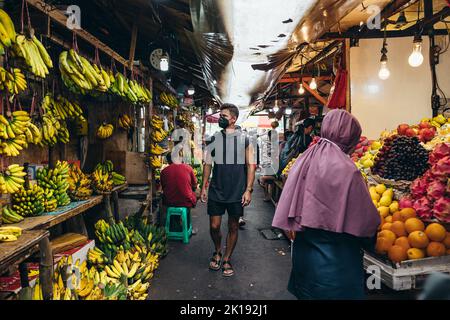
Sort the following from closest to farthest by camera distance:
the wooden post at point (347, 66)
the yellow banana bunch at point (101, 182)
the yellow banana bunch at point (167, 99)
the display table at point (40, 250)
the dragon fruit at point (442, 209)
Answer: the display table at point (40, 250) < the dragon fruit at point (442, 209) < the yellow banana bunch at point (101, 182) < the wooden post at point (347, 66) < the yellow banana bunch at point (167, 99)

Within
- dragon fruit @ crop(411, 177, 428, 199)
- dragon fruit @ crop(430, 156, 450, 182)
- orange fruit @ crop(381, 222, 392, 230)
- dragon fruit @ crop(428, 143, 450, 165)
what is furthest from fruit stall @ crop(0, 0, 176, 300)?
dragon fruit @ crop(428, 143, 450, 165)

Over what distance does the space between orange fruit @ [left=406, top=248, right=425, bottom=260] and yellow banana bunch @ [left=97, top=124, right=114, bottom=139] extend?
15.5ft

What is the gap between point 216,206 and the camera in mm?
4129

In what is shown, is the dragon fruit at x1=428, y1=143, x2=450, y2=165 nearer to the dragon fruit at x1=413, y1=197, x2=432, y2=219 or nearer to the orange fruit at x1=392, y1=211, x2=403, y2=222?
the dragon fruit at x1=413, y1=197, x2=432, y2=219

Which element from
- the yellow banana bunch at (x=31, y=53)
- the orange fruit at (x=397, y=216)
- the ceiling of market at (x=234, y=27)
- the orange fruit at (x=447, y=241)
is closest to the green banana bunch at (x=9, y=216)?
the yellow banana bunch at (x=31, y=53)

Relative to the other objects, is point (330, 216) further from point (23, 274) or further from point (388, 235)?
point (23, 274)

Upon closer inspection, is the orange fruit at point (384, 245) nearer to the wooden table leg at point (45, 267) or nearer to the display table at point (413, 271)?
the display table at point (413, 271)

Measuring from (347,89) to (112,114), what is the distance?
14.9 feet

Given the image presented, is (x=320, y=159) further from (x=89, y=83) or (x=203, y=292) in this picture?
(x=89, y=83)

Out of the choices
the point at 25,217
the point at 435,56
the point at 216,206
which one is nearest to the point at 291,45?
the point at 216,206

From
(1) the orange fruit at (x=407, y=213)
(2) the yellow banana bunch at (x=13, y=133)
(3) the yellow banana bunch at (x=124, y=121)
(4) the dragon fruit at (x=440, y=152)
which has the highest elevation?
(3) the yellow banana bunch at (x=124, y=121)

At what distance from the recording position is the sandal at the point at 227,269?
4.04m

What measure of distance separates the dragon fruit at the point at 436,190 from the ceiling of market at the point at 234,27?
1583 mm

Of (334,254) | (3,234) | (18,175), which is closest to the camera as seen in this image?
(334,254)
